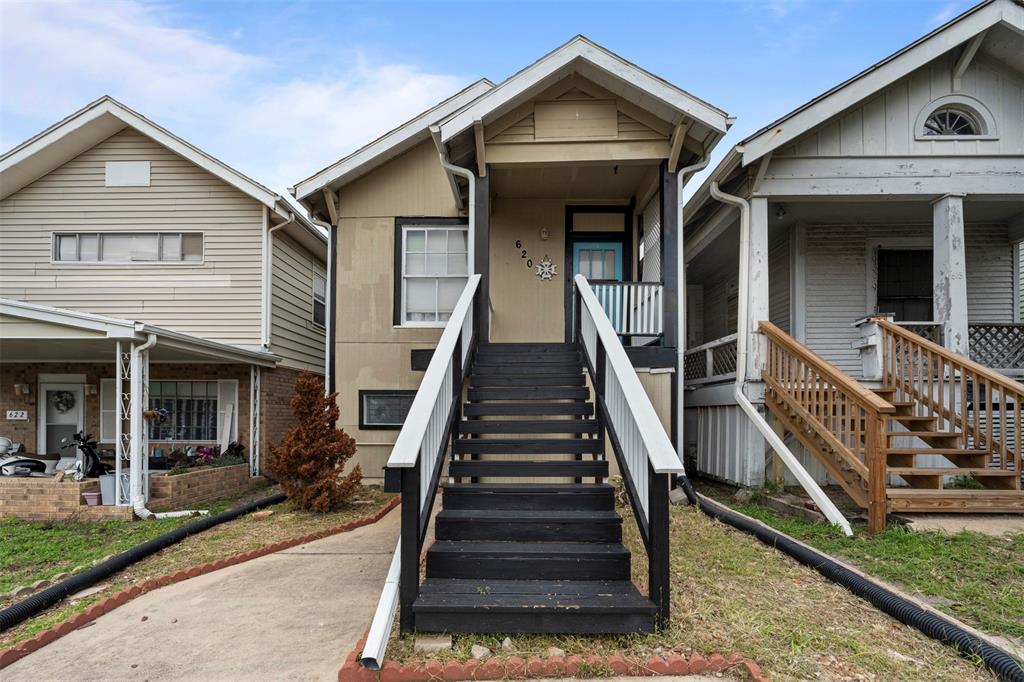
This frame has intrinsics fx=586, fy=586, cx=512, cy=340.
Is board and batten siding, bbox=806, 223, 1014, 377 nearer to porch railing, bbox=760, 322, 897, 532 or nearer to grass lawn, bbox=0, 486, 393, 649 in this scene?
porch railing, bbox=760, 322, 897, 532

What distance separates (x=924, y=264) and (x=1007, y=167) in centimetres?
214

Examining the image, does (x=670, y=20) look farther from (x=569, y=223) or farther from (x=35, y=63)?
(x=35, y=63)

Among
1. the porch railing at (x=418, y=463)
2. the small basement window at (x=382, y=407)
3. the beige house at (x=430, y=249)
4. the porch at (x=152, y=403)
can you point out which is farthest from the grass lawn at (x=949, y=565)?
the porch at (x=152, y=403)

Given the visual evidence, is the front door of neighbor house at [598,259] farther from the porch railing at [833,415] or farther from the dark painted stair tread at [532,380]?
the dark painted stair tread at [532,380]

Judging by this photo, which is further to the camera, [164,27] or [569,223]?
[164,27]

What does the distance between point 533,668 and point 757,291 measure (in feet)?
19.0

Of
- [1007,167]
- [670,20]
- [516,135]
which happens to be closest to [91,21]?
[516,135]

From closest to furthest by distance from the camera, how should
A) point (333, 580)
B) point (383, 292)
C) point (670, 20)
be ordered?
point (333, 580)
point (383, 292)
point (670, 20)

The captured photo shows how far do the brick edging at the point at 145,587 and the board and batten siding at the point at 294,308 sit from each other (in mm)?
4871

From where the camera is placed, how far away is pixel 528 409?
545 centimetres

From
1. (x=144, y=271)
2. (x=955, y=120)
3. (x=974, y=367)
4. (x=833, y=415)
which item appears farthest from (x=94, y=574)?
(x=955, y=120)

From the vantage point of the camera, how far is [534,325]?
9.02 meters

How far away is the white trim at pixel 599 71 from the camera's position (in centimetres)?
642

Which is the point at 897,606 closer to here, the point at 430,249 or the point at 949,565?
the point at 949,565
